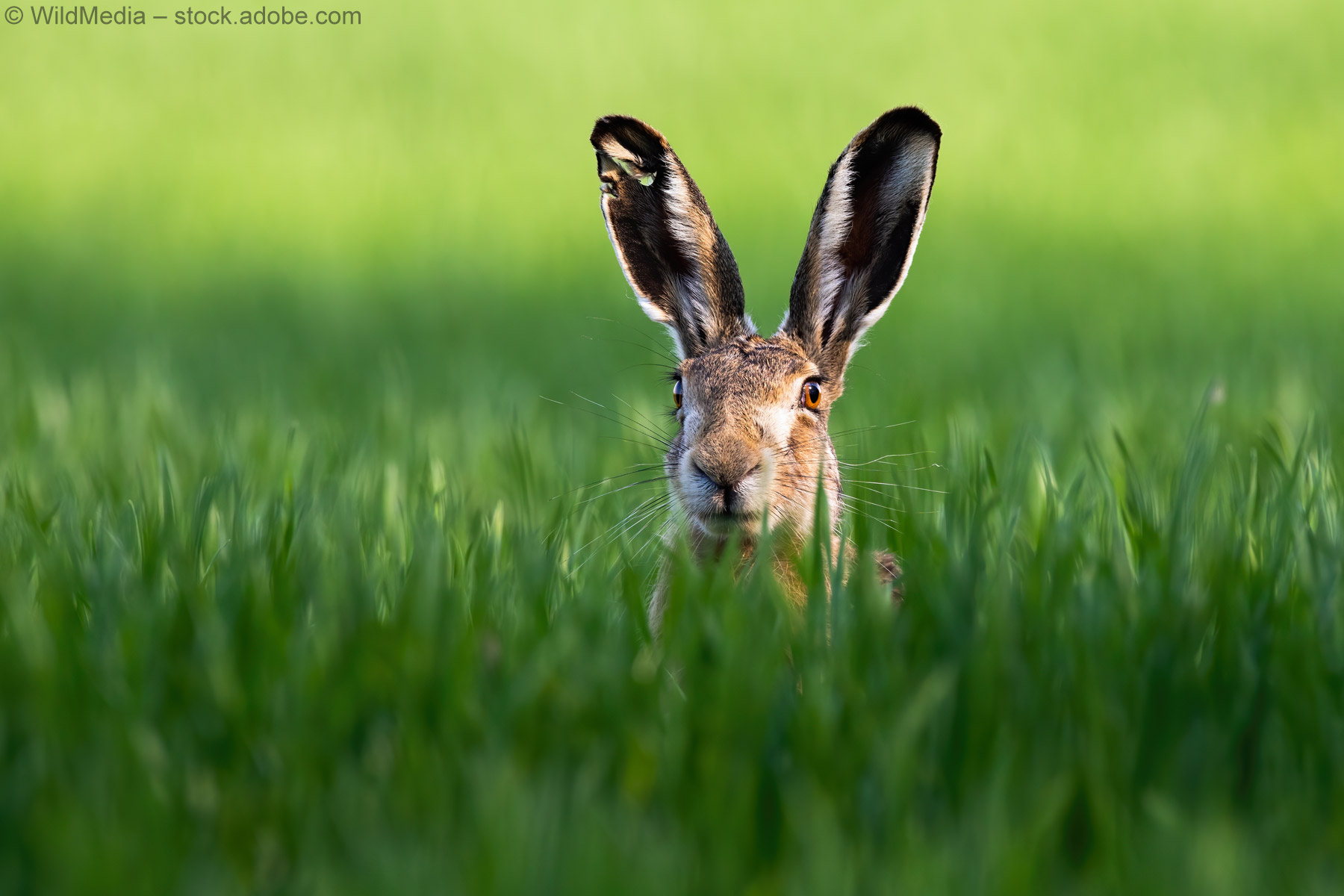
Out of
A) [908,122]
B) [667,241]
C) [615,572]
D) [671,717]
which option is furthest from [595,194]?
[671,717]

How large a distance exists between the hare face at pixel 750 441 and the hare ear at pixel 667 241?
0.69 ft

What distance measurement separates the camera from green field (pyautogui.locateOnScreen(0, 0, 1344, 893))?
185 cm

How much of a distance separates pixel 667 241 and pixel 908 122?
94cm

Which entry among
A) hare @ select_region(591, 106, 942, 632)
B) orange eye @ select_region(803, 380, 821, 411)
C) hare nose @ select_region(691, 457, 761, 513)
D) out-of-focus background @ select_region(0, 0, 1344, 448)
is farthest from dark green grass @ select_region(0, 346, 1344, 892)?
out-of-focus background @ select_region(0, 0, 1344, 448)

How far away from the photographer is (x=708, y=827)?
1.88 meters

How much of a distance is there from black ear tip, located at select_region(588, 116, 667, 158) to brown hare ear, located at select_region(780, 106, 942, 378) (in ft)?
1.91

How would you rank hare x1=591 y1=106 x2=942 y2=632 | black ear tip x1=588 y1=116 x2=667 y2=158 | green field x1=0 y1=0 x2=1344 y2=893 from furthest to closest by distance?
black ear tip x1=588 y1=116 x2=667 y2=158, hare x1=591 y1=106 x2=942 y2=632, green field x1=0 y1=0 x2=1344 y2=893

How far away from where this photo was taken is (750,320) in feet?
15.0

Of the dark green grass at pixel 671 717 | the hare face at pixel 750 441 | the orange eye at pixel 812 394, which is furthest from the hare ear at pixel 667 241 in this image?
the dark green grass at pixel 671 717

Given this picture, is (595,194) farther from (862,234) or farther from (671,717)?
(671,717)

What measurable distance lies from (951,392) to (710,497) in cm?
308

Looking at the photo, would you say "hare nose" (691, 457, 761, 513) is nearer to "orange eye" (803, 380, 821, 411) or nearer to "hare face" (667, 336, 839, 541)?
"hare face" (667, 336, 839, 541)

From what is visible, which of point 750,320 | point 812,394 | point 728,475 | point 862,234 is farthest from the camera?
point 750,320

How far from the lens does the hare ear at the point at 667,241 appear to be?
429 centimetres
